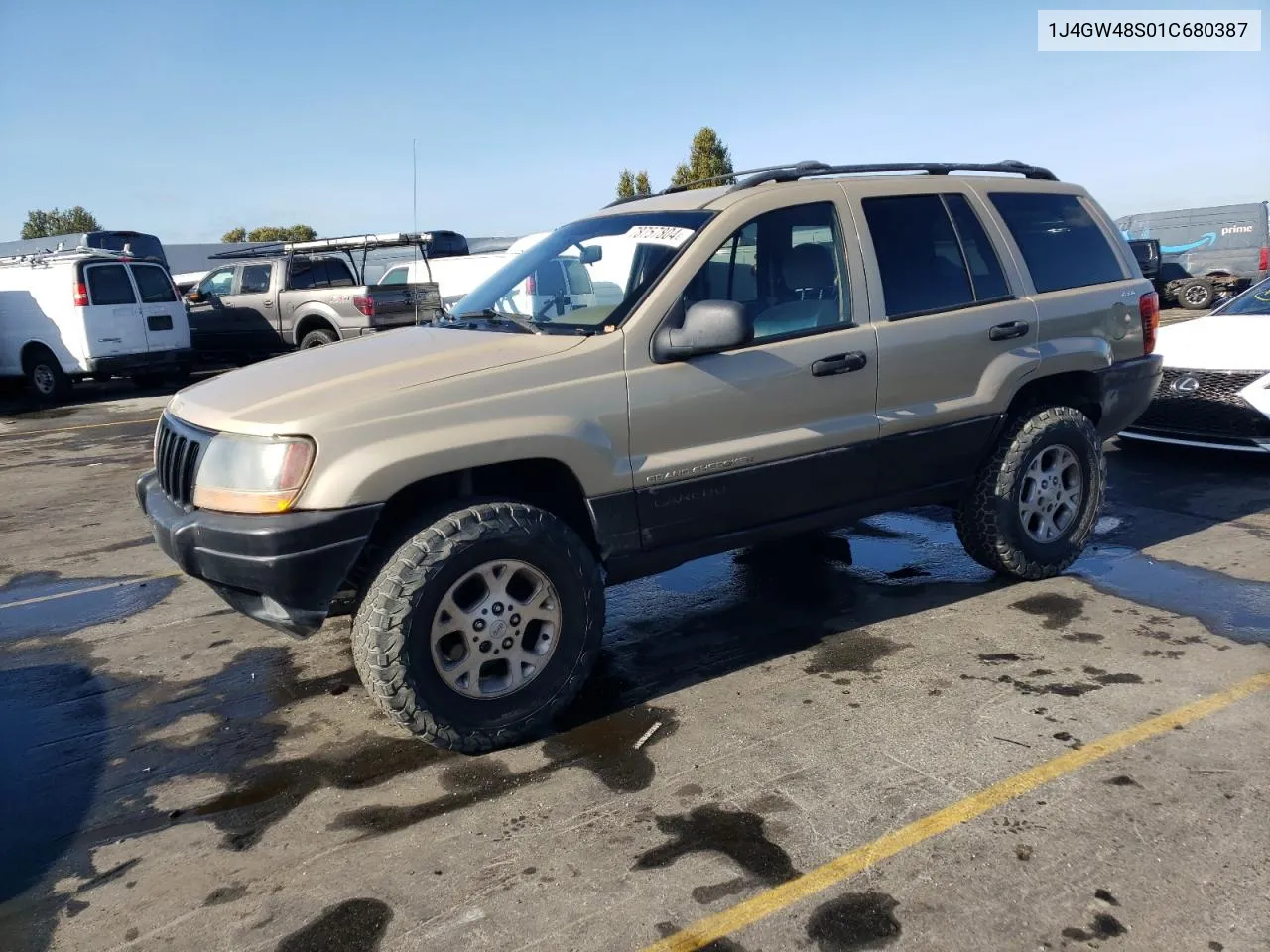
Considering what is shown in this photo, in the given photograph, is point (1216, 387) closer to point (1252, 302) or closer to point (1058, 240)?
point (1252, 302)

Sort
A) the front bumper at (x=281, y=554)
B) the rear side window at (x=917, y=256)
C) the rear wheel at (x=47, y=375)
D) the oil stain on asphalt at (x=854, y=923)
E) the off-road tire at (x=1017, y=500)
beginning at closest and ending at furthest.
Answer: the oil stain on asphalt at (x=854, y=923) < the front bumper at (x=281, y=554) < the rear side window at (x=917, y=256) < the off-road tire at (x=1017, y=500) < the rear wheel at (x=47, y=375)

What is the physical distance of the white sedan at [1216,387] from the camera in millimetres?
6695

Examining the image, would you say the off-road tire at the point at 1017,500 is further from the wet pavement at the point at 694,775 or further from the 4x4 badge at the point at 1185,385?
the 4x4 badge at the point at 1185,385

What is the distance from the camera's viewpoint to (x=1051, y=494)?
195 inches

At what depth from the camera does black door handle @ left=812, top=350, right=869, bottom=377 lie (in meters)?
4.07

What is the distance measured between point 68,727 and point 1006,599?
416cm

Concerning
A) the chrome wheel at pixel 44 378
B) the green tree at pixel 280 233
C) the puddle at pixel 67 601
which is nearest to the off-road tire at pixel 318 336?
the chrome wheel at pixel 44 378

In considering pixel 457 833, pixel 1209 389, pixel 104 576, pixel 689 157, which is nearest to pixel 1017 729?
pixel 457 833

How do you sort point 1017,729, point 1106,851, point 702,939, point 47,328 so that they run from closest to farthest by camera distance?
1. point 702,939
2. point 1106,851
3. point 1017,729
4. point 47,328

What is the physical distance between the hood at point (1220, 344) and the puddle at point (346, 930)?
621 cm

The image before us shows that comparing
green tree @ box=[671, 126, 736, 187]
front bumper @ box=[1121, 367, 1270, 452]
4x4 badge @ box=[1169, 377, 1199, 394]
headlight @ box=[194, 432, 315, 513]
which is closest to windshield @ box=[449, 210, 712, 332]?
headlight @ box=[194, 432, 315, 513]

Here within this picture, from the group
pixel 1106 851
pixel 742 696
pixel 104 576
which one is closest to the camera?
pixel 1106 851

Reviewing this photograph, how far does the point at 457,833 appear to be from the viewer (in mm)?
3047

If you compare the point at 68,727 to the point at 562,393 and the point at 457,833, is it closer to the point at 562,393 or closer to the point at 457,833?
the point at 457,833
